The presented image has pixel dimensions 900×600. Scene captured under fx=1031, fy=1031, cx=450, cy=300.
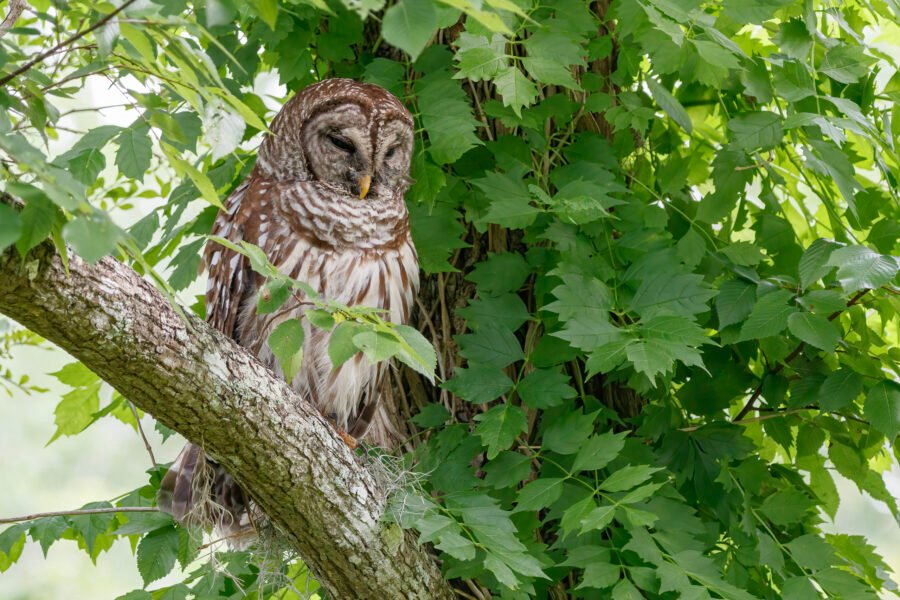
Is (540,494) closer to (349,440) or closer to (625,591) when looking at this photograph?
(625,591)

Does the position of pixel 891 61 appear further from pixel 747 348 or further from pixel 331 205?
pixel 331 205

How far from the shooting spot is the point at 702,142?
3.17 m

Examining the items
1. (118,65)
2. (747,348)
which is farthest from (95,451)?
(118,65)

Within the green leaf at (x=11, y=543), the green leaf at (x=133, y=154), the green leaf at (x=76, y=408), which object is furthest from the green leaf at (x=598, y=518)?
the green leaf at (x=76, y=408)

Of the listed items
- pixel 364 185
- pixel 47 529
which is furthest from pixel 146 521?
pixel 364 185

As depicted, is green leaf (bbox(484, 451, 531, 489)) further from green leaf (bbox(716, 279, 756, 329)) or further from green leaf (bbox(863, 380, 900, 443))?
green leaf (bbox(863, 380, 900, 443))

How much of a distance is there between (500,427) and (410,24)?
143 cm

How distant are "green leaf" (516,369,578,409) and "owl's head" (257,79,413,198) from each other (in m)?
0.67

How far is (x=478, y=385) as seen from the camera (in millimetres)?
2512

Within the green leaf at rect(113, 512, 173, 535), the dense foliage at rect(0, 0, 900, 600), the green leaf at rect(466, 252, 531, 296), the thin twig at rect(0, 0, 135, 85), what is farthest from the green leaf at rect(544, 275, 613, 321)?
the thin twig at rect(0, 0, 135, 85)

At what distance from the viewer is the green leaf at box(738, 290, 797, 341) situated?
2.43 metres

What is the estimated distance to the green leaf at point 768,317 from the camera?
95.5 inches

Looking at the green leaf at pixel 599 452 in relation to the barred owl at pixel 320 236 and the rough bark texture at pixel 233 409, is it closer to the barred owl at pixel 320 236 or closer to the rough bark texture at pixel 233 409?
the rough bark texture at pixel 233 409

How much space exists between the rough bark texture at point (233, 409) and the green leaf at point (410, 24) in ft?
2.58
